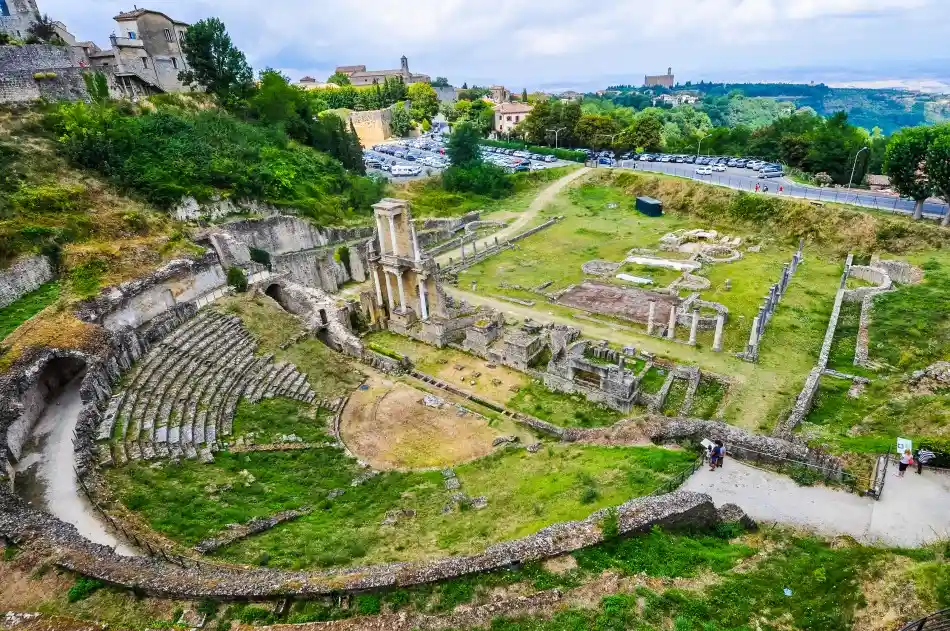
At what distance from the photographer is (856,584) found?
36.7 ft

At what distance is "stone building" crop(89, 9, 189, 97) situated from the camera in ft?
155

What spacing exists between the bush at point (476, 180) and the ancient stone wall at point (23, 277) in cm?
4506

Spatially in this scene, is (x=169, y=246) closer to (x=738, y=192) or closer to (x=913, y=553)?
(x=913, y=553)

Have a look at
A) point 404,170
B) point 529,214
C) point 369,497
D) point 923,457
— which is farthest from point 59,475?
point 404,170

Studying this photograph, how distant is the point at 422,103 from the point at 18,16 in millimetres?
67433

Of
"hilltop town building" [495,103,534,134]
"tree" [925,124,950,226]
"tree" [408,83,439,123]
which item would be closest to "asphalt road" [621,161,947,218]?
"tree" [925,124,950,226]

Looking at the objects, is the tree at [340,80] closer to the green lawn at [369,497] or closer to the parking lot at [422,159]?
the parking lot at [422,159]

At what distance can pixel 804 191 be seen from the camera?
53.9 metres

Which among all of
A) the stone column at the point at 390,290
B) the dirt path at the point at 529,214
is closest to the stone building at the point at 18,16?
the dirt path at the point at 529,214

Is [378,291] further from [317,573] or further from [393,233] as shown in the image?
[317,573]

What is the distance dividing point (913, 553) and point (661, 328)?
21.0 metres

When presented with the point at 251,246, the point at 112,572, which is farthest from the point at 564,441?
the point at 251,246

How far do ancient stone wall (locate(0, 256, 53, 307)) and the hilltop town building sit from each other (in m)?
85.4

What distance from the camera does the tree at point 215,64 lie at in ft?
163
